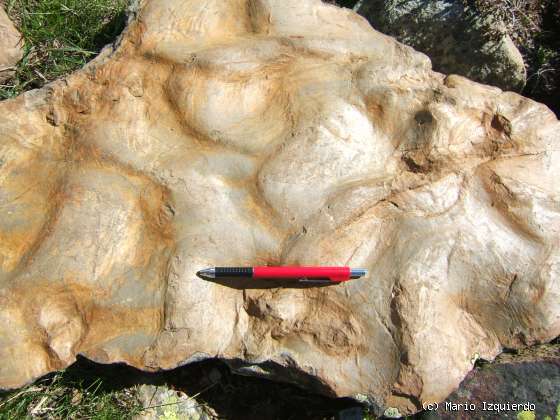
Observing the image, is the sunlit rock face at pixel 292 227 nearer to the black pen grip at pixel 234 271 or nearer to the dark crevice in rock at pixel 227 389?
the black pen grip at pixel 234 271

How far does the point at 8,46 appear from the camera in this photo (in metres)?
3.89

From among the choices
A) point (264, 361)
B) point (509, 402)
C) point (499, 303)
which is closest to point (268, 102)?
point (264, 361)

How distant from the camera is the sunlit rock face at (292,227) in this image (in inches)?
Answer: 99.9

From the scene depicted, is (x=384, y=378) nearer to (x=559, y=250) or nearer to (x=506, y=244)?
(x=506, y=244)

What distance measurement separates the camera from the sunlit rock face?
2537 millimetres

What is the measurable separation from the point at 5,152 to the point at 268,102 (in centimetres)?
126

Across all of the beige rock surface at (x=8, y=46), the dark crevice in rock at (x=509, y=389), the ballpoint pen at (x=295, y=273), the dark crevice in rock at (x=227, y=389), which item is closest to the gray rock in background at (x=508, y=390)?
the dark crevice in rock at (x=509, y=389)

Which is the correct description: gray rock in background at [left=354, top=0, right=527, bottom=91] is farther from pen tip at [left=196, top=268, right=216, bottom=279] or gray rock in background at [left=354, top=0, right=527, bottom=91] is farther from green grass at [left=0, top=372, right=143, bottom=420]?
green grass at [left=0, top=372, right=143, bottom=420]

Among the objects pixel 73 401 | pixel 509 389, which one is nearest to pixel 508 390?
pixel 509 389

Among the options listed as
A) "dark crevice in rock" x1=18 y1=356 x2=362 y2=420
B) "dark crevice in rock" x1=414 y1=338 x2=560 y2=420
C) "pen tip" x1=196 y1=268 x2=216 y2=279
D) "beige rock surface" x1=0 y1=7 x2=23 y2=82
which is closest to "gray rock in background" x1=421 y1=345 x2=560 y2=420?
"dark crevice in rock" x1=414 y1=338 x2=560 y2=420

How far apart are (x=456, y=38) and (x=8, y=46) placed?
2954 millimetres

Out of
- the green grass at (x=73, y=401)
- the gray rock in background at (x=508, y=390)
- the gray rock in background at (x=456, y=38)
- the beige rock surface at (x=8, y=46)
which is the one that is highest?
the gray rock in background at (x=456, y=38)

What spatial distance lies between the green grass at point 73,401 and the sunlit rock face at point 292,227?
40.9 inches

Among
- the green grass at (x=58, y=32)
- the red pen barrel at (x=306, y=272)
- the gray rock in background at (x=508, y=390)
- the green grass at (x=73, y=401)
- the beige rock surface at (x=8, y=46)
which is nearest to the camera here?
the red pen barrel at (x=306, y=272)
